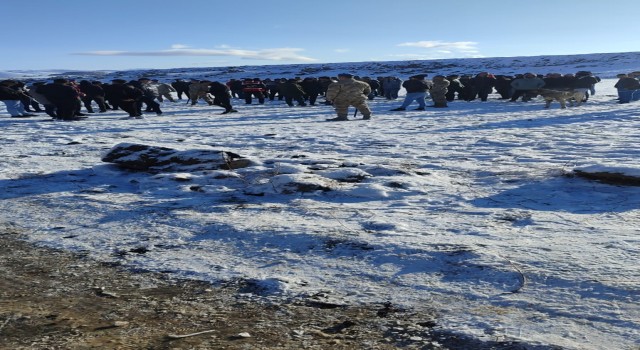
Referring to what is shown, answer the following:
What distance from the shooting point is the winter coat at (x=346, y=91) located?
1450cm

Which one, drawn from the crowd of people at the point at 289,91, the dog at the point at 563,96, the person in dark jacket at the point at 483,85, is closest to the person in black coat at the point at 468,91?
the crowd of people at the point at 289,91

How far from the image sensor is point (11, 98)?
16.3 meters

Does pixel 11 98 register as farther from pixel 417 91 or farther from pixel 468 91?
pixel 468 91

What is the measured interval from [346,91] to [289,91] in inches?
320

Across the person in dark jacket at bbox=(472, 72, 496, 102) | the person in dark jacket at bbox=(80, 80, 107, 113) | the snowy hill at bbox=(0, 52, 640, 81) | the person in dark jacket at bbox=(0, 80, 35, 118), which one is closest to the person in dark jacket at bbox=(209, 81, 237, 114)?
the person in dark jacket at bbox=(80, 80, 107, 113)

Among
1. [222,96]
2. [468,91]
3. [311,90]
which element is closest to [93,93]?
[222,96]

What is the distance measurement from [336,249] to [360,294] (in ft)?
2.56

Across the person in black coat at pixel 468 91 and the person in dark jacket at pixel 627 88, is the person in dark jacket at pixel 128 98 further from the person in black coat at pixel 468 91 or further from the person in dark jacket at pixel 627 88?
the person in dark jacket at pixel 627 88

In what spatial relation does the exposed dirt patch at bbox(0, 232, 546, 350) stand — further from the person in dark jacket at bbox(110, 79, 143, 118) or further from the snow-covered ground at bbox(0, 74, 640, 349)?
the person in dark jacket at bbox(110, 79, 143, 118)

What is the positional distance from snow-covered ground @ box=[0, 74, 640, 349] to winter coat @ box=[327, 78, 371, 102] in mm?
5928

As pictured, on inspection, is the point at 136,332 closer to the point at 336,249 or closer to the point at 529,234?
the point at 336,249

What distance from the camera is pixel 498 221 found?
4.46 metres

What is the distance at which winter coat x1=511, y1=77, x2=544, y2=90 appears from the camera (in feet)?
66.0

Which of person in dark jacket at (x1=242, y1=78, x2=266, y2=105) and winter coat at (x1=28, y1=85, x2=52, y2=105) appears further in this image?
person in dark jacket at (x1=242, y1=78, x2=266, y2=105)
